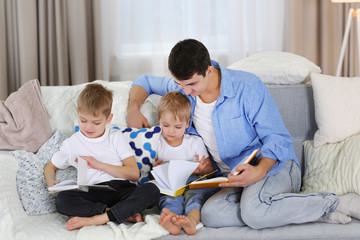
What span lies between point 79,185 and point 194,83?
57 centimetres

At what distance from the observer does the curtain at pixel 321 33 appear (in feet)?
11.6

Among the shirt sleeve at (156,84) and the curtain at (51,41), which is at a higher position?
the curtain at (51,41)

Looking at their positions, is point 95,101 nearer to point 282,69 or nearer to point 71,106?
point 71,106

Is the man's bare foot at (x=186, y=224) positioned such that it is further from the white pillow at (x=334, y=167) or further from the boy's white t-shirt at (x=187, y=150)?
the white pillow at (x=334, y=167)

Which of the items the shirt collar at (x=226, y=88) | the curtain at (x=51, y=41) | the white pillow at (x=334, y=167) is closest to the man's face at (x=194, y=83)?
the shirt collar at (x=226, y=88)

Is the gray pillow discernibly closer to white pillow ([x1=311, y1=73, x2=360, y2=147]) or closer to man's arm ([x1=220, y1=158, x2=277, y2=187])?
man's arm ([x1=220, y1=158, x2=277, y2=187])

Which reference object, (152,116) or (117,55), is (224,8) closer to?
(117,55)

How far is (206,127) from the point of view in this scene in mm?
2057

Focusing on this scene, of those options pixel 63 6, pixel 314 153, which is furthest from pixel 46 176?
pixel 63 6

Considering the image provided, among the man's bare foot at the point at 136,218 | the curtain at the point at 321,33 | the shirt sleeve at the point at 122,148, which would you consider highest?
the curtain at the point at 321,33

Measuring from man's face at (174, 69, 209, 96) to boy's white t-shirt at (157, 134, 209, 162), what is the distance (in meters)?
0.30

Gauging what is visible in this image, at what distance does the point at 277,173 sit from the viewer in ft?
6.26

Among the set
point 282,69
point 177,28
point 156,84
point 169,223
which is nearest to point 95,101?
point 156,84

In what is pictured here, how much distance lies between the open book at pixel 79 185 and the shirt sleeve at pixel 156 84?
0.57 meters
